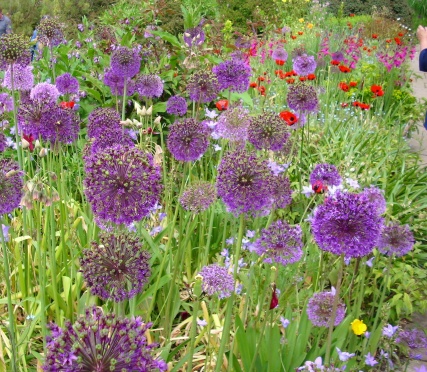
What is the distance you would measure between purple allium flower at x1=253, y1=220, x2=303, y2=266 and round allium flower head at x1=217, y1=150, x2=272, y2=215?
21 cm

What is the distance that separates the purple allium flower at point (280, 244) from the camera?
6.35 ft

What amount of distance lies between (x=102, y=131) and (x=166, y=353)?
0.91 meters

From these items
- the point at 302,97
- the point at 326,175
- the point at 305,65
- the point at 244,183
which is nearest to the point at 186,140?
the point at 244,183

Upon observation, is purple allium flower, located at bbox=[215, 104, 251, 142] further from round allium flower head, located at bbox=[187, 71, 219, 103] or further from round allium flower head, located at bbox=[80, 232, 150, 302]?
round allium flower head, located at bbox=[80, 232, 150, 302]

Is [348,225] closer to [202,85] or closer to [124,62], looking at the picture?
[202,85]

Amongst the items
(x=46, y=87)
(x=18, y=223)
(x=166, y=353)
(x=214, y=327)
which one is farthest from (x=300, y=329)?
(x=18, y=223)

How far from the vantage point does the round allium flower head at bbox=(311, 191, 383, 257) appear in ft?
5.03

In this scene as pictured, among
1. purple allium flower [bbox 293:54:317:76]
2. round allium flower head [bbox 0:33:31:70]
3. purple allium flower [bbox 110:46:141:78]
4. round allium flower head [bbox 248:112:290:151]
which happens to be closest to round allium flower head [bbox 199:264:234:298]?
round allium flower head [bbox 248:112:290:151]

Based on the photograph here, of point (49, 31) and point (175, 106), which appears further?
point (175, 106)

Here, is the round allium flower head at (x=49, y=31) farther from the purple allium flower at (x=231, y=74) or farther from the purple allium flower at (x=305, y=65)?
the purple allium flower at (x=305, y=65)

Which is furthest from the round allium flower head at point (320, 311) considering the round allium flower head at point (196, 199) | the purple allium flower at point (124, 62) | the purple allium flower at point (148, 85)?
the purple allium flower at point (148, 85)

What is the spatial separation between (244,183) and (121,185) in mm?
452

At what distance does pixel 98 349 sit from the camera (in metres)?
1.00

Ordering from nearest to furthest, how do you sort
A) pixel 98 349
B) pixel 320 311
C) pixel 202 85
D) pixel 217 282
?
1. pixel 98 349
2. pixel 217 282
3. pixel 320 311
4. pixel 202 85
